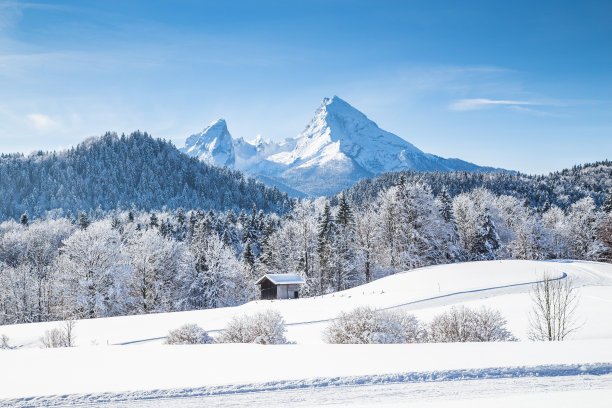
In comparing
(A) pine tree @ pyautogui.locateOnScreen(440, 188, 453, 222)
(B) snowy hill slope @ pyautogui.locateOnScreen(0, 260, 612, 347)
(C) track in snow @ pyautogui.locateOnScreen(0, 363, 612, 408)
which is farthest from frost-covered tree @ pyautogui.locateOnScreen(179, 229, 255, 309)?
(C) track in snow @ pyautogui.locateOnScreen(0, 363, 612, 408)

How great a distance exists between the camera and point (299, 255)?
2205 inches

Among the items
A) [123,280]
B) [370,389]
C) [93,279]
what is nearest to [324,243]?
[123,280]

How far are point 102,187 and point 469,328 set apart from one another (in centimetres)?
19278

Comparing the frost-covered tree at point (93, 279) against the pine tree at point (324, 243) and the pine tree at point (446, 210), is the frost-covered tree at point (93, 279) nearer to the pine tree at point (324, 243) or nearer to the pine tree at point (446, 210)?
the pine tree at point (324, 243)

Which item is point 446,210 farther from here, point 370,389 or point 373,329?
point 370,389

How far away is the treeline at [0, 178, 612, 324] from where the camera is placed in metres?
41.3

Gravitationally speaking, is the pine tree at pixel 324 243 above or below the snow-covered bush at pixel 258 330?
above

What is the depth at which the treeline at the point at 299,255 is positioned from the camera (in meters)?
41.3

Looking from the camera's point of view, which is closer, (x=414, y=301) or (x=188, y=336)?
(x=188, y=336)

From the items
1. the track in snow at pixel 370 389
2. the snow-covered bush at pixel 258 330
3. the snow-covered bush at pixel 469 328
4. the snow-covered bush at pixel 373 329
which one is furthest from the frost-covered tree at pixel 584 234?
the track in snow at pixel 370 389

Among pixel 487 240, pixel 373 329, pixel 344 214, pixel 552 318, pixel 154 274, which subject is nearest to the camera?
pixel 373 329

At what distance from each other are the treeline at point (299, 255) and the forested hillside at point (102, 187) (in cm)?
11361

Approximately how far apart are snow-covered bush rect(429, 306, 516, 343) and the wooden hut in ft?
95.4

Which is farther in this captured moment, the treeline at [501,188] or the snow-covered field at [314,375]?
the treeline at [501,188]
